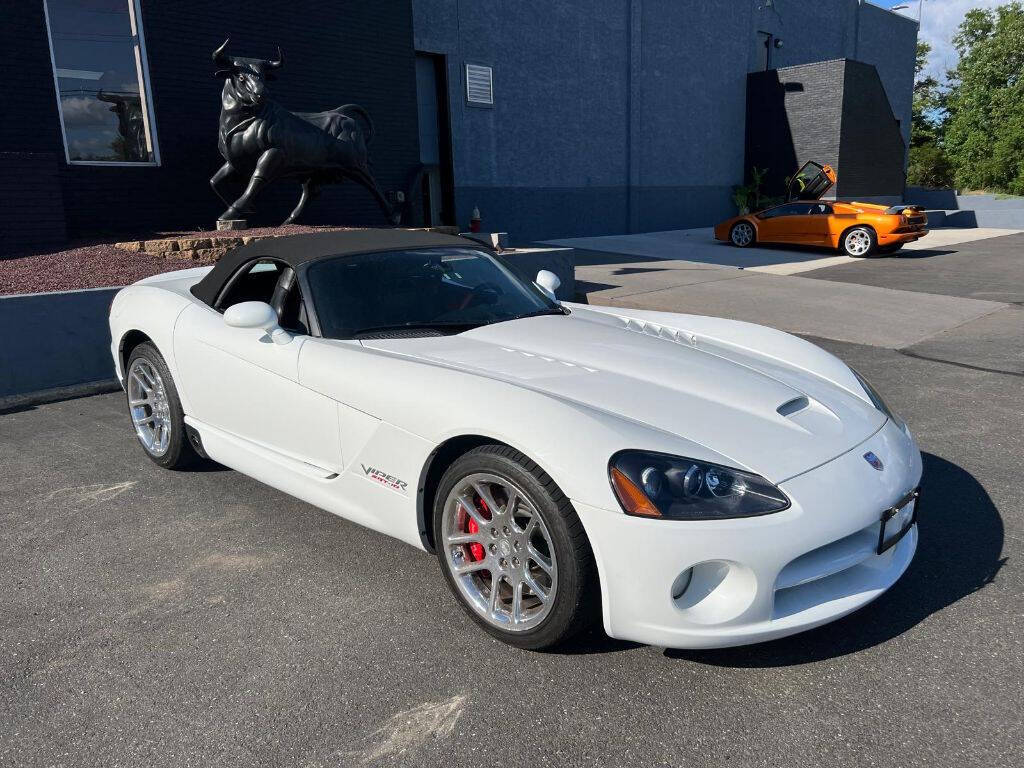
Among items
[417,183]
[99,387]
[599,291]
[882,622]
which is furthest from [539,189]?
[882,622]

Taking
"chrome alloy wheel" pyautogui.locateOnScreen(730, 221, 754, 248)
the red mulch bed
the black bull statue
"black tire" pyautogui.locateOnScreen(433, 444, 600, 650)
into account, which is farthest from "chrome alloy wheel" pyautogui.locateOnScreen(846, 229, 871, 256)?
"black tire" pyautogui.locateOnScreen(433, 444, 600, 650)

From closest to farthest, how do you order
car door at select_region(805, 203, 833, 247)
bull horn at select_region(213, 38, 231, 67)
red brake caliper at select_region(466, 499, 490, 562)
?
red brake caliper at select_region(466, 499, 490, 562) → bull horn at select_region(213, 38, 231, 67) → car door at select_region(805, 203, 833, 247)

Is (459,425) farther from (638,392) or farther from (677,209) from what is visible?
(677,209)

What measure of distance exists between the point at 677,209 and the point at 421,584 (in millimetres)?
24186

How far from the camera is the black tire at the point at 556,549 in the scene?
7.85 feet

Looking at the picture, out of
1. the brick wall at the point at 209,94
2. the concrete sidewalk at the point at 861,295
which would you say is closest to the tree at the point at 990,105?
the concrete sidewalk at the point at 861,295

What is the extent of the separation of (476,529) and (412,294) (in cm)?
136

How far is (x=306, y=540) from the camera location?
3.55m

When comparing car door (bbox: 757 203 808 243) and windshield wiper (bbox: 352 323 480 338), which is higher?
windshield wiper (bbox: 352 323 480 338)

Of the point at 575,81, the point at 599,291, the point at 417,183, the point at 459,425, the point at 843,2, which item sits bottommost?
the point at 599,291

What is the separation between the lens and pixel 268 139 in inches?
444

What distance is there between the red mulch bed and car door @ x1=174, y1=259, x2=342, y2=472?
4.01 metres

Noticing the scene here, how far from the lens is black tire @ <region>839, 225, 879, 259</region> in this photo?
1758 centimetres

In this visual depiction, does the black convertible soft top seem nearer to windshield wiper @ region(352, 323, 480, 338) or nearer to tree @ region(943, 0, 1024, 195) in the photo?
windshield wiper @ region(352, 323, 480, 338)
